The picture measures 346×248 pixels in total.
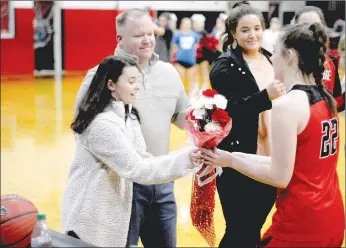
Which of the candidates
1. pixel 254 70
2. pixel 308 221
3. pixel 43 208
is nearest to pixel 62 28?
pixel 43 208

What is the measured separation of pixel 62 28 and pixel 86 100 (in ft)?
52.7

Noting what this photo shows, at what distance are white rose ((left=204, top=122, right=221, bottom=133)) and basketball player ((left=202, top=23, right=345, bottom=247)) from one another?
176 mm

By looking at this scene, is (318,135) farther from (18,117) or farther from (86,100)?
(18,117)

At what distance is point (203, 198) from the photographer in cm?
334

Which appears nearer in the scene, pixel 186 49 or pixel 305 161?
pixel 305 161

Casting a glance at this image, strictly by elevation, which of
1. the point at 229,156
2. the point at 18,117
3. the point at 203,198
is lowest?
the point at 18,117

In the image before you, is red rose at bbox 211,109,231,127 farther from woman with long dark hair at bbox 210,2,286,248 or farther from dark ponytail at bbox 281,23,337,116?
woman with long dark hair at bbox 210,2,286,248

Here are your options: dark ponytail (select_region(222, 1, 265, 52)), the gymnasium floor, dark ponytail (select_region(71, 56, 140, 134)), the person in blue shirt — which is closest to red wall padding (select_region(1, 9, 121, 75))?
the gymnasium floor

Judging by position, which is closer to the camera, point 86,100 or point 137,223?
point 86,100

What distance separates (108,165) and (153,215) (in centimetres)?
81

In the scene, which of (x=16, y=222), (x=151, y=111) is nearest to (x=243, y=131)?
(x=151, y=111)

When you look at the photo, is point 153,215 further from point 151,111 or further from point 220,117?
point 220,117

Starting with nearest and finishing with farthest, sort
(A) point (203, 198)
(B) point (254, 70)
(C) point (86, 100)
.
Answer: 1. (C) point (86, 100)
2. (A) point (203, 198)
3. (B) point (254, 70)

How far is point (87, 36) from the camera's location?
18.8 metres
